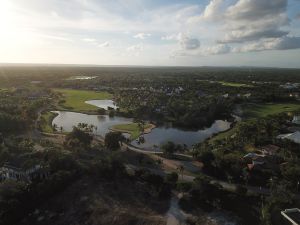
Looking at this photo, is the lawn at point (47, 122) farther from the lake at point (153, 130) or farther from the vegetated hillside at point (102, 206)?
the vegetated hillside at point (102, 206)

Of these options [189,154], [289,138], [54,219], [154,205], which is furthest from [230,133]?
[54,219]

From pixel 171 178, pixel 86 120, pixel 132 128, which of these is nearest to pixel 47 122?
pixel 86 120

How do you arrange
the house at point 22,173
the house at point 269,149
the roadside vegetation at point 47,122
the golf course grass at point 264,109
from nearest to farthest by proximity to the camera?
the house at point 22,173 → the house at point 269,149 → the roadside vegetation at point 47,122 → the golf course grass at point 264,109

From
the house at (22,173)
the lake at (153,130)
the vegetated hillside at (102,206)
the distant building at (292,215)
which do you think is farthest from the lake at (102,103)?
the distant building at (292,215)

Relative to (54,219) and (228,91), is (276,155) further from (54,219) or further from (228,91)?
(228,91)

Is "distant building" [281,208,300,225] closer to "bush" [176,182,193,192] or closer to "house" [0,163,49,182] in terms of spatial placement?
"bush" [176,182,193,192]

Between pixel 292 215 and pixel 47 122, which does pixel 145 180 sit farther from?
pixel 47 122

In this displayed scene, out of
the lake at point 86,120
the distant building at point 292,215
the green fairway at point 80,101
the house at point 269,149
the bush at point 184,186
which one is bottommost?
the lake at point 86,120

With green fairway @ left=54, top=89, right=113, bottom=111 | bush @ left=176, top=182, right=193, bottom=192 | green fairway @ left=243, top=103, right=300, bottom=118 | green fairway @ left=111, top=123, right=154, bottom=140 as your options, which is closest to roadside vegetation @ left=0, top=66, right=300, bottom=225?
bush @ left=176, top=182, right=193, bottom=192
